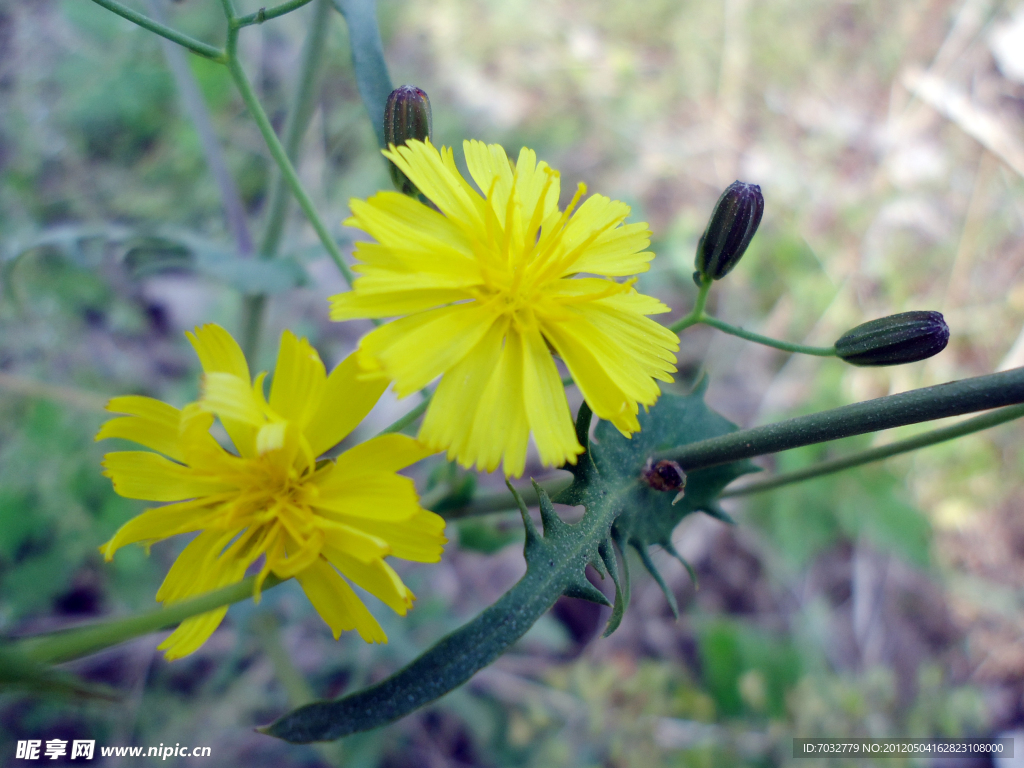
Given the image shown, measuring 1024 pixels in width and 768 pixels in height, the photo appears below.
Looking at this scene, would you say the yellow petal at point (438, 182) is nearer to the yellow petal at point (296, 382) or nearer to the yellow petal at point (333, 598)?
the yellow petal at point (296, 382)

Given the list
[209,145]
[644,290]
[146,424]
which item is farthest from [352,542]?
[644,290]

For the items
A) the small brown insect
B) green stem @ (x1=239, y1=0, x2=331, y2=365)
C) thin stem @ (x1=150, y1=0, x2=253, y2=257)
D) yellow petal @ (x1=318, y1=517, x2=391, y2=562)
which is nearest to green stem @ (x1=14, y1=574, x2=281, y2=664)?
yellow petal @ (x1=318, y1=517, x2=391, y2=562)

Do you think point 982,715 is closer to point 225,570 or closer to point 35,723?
point 225,570

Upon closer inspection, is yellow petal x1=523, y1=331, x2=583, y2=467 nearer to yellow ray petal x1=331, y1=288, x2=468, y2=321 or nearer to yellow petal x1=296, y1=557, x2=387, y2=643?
yellow ray petal x1=331, y1=288, x2=468, y2=321

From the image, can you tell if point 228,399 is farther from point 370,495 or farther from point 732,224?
point 732,224

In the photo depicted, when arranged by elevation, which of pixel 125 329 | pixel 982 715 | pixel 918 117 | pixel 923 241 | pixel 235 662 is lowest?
pixel 982 715

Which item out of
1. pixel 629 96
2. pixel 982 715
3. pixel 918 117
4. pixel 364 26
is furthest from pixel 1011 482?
pixel 364 26
